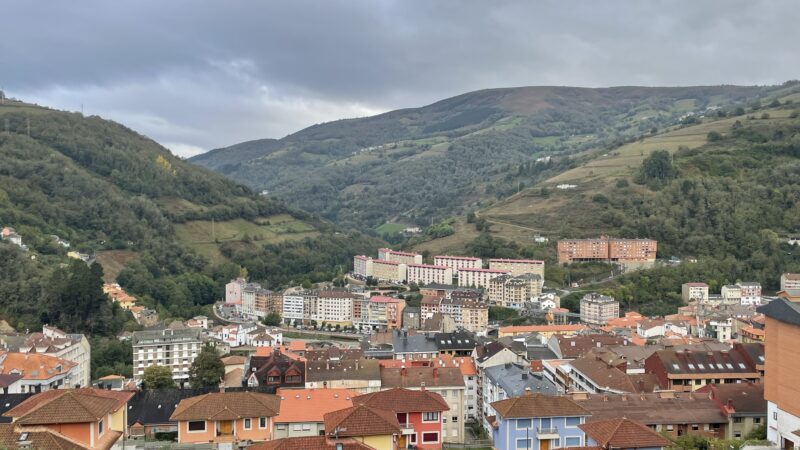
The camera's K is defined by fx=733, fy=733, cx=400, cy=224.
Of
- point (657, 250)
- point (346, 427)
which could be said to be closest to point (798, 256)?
point (657, 250)

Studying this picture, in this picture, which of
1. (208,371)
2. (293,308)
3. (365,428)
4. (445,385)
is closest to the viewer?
(365,428)

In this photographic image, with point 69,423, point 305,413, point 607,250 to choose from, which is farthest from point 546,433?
point 607,250

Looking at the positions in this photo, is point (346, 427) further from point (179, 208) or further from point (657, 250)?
point (179, 208)

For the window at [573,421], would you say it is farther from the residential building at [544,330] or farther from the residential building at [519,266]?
the residential building at [519,266]

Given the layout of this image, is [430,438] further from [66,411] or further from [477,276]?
[477,276]

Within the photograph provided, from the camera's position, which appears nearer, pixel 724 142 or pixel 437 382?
pixel 437 382

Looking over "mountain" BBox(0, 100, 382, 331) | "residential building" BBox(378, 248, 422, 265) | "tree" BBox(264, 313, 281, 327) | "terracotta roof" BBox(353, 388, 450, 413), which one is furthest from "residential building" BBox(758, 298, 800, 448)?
"residential building" BBox(378, 248, 422, 265)

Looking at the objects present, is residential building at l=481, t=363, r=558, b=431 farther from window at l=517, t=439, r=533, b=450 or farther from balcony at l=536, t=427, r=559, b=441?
window at l=517, t=439, r=533, b=450
